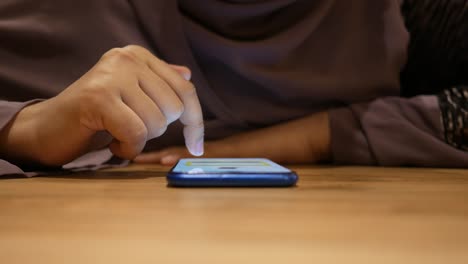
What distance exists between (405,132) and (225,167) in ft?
1.10

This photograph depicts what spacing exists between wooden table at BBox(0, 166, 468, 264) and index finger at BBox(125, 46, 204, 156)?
4.5 inches

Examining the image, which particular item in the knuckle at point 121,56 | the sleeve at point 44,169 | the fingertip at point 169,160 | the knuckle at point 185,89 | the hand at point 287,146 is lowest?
the hand at point 287,146

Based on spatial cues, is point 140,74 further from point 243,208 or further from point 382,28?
point 382,28

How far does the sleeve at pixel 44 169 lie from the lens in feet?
1.53

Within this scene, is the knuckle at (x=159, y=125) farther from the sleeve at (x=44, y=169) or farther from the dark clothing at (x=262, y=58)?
the dark clothing at (x=262, y=58)

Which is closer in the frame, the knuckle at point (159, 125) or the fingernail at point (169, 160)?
the knuckle at point (159, 125)

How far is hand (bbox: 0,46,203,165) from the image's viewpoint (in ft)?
1.54

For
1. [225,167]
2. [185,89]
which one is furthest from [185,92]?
[225,167]

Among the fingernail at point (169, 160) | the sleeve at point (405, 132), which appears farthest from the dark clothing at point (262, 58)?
the fingernail at point (169, 160)

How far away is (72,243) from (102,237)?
15 millimetres

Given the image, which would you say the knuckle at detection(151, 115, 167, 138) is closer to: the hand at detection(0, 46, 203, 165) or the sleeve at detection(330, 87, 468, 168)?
the hand at detection(0, 46, 203, 165)

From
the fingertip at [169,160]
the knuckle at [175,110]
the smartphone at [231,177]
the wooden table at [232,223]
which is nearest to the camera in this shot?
the wooden table at [232,223]

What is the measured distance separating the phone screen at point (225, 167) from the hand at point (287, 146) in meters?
0.21

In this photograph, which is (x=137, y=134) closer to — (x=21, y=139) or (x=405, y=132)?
(x=21, y=139)
